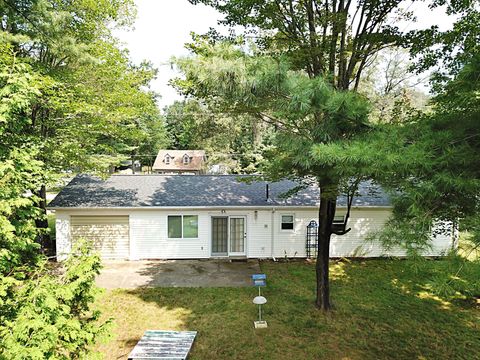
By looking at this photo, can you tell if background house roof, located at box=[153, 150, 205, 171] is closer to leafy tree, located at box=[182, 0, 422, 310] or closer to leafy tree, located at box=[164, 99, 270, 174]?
leafy tree, located at box=[164, 99, 270, 174]

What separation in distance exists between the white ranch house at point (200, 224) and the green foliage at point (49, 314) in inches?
295

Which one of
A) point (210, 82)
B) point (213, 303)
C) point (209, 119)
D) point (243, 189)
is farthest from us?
point (209, 119)

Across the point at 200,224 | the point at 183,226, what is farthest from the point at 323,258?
the point at 183,226

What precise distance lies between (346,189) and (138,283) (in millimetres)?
7399

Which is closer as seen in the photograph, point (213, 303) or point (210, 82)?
point (210, 82)

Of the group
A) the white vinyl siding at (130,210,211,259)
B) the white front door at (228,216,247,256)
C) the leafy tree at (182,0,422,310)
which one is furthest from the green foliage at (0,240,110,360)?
the white front door at (228,216,247,256)

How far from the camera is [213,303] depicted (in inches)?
336

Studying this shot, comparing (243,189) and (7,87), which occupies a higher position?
(7,87)

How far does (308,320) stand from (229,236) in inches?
221

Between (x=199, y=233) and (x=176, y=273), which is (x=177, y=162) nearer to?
(x=199, y=233)

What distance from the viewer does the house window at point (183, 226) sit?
12.3 meters

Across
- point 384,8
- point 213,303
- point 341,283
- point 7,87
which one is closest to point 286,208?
point 341,283

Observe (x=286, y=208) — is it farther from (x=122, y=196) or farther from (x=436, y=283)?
(x=436, y=283)

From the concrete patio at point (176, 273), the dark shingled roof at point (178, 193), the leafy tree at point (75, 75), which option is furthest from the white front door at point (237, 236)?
the leafy tree at point (75, 75)
